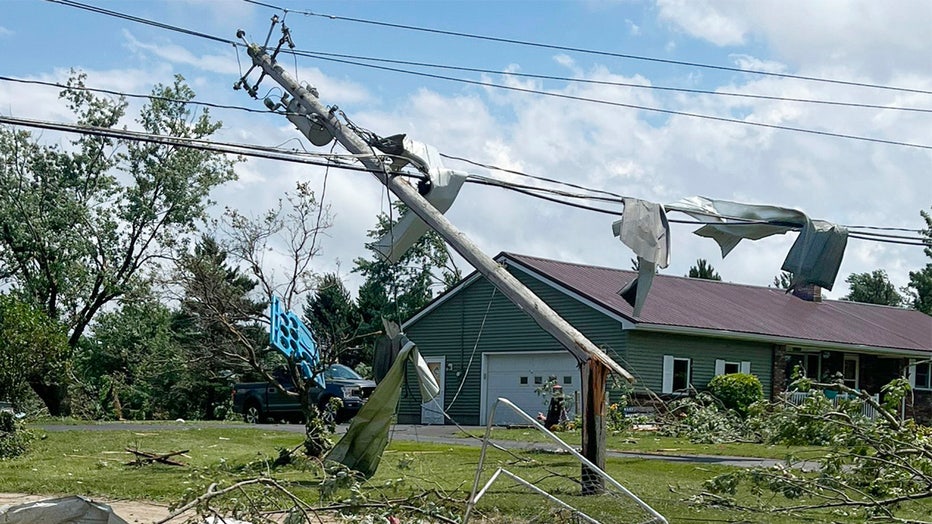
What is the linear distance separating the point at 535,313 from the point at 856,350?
899 inches

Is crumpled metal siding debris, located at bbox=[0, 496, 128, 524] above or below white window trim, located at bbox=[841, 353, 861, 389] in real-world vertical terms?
below

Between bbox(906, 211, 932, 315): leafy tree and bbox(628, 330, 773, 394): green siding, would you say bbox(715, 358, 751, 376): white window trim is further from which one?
bbox(906, 211, 932, 315): leafy tree

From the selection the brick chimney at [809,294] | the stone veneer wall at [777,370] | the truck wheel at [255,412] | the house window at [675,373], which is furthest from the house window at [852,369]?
the truck wheel at [255,412]

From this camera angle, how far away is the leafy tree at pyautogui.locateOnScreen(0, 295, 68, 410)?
22.8m

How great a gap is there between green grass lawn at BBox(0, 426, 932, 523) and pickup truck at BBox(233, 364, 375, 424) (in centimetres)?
645

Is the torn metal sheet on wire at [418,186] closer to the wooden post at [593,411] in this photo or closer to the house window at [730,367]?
the wooden post at [593,411]

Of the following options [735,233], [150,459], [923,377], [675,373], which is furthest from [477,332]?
[735,233]

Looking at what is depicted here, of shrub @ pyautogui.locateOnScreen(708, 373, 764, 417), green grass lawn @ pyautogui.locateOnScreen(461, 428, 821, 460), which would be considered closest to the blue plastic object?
green grass lawn @ pyautogui.locateOnScreen(461, 428, 821, 460)

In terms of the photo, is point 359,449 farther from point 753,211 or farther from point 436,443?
point 436,443

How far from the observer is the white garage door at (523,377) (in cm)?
2866

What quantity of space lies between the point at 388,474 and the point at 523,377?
16.7m

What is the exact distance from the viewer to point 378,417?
11.6 m

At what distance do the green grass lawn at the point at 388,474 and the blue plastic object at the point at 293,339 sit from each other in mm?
1413

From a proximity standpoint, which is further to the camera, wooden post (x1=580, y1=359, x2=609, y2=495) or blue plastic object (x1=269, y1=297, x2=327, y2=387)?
blue plastic object (x1=269, y1=297, x2=327, y2=387)
